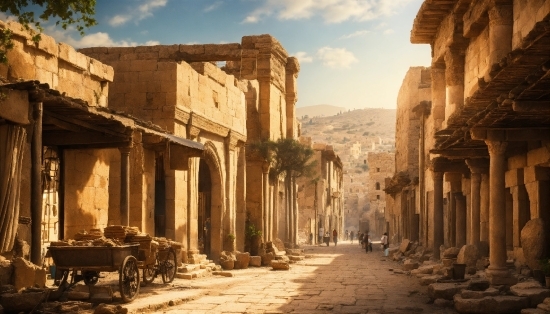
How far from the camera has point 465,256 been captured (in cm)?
1619

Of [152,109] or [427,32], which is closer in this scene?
[152,109]

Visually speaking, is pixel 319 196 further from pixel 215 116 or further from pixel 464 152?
pixel 464 152

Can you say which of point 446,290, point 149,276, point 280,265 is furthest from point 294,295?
point 280,265

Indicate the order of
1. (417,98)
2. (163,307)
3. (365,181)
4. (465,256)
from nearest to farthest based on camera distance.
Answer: (163,307)
(465,256)
(417,98)
(365,181)

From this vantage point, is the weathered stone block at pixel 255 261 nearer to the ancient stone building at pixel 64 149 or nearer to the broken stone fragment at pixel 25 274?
the ancient stone building at pixel 64 149

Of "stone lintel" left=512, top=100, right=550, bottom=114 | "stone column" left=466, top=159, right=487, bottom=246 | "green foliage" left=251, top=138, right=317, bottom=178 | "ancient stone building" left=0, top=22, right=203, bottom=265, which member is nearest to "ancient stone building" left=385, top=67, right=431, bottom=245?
"green foliage" left=251, top=138, right=317, bottom=178

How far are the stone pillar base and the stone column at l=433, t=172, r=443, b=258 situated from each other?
7.08 metres

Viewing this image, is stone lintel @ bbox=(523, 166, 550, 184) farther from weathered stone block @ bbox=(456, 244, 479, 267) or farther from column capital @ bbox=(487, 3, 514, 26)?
column capital @ bbox=(487, 3, 514, 26)

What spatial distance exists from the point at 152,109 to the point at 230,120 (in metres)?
4.80

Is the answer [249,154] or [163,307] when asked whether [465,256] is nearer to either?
[163,307]

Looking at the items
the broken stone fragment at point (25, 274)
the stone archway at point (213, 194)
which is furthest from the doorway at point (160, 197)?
the broken stone fragment at point (25, 274)

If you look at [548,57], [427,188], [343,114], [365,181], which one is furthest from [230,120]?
[343,114]

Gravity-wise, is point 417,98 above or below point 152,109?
above

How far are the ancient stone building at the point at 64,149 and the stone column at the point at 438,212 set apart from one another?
732 centimetres
